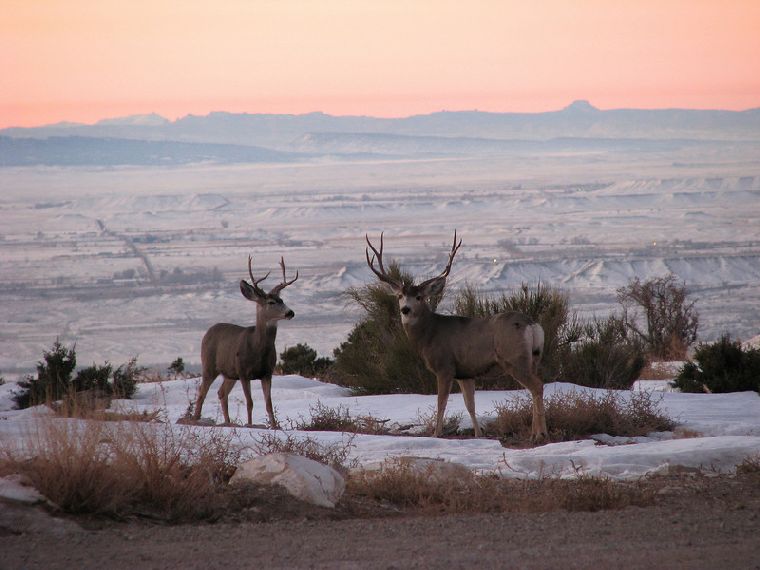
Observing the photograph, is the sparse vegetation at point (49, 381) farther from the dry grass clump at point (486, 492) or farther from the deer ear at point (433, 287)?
the dry grass clump at point (486, 492)

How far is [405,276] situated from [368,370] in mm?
2441

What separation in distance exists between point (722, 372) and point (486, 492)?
10.2m

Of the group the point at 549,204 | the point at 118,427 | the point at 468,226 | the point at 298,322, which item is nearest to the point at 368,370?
the point at 118,427

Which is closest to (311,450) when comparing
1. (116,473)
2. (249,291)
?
(116,473)

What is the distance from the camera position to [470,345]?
13.9m

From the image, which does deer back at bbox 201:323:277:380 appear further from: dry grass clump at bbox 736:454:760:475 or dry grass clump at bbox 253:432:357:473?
dry grass clump at bbox 736:454:760:475

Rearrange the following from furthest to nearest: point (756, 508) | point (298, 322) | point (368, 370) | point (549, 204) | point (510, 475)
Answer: point (549, 204) → point (298, 322) → point (368, 370) → point (510, 475) → point (756, 508)

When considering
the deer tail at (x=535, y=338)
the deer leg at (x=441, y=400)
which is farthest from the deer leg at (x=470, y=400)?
the deer tail at (x=535, y=338)

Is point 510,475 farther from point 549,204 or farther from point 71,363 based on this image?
point 549,204

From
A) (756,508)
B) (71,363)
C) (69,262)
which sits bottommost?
(69,262)

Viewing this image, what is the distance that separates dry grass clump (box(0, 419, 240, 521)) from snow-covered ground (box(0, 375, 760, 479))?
20.0 inches

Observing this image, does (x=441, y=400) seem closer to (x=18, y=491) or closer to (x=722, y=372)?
(x=18, y=491)

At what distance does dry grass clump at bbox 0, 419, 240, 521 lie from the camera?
8867 mm

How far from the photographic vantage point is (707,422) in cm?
1475
